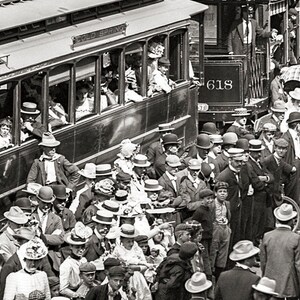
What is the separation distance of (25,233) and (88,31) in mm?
5541

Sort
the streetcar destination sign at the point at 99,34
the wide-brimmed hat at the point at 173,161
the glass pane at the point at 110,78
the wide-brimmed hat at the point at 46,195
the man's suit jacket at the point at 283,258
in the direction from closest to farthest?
1. the man's suit jacket at the point at 283,258
2. the wide-brimmed hat at the point at 46,195
3. the wide-brimmed hat at the point at 173,161
4. the streetcar destination sign at the point at 99,34
5. the glass pane at the point at 110,78

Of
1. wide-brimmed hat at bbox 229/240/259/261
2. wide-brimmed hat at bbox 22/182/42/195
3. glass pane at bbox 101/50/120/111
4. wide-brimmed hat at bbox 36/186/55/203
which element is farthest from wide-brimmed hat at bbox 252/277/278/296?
glass pane at bbox 101/50/120/111

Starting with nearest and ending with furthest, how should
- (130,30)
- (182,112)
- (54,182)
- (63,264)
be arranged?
1. (63,264)
2. (54,182)
3. (130,30)
4. (182,112)

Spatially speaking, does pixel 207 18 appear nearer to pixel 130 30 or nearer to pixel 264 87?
pixel 264 87

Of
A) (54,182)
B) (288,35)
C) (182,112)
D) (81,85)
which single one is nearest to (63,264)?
(54,182)

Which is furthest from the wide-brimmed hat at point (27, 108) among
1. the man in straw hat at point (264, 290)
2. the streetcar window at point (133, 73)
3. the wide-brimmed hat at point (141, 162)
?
the man in straw hat at point (264, 290)

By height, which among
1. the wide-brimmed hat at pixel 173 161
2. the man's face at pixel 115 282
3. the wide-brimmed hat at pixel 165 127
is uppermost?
the man's face at pixel 115 282

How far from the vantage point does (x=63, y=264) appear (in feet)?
45.2

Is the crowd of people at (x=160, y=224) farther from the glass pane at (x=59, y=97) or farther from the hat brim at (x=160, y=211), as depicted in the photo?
the glass pane at (x=59, y=97)

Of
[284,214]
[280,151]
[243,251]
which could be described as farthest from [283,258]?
[280,151]

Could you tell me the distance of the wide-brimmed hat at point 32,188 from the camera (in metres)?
15.6

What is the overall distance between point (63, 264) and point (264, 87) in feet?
43.8

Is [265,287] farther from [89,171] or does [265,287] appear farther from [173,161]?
[173,161]

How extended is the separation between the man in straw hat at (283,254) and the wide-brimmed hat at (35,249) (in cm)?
275
